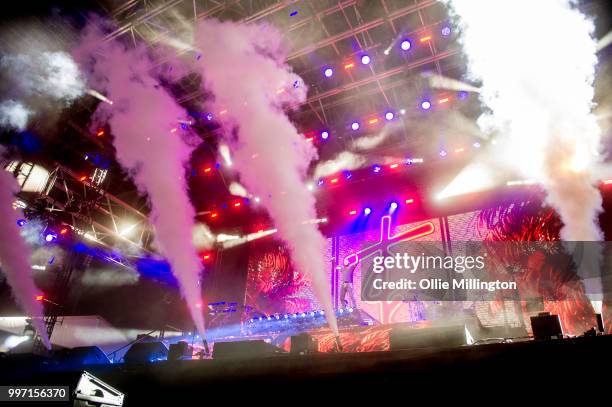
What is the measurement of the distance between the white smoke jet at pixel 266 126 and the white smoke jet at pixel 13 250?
14.8ft

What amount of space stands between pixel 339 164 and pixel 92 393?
28.2 feet

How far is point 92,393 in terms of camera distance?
3.17 meters

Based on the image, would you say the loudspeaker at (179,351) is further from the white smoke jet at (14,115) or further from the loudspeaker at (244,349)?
the white smoke jet at (14,115)

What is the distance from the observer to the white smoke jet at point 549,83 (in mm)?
7707

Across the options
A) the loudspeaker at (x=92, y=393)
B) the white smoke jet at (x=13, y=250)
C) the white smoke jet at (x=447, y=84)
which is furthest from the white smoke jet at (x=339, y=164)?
the loudspeaker at (x=92, y=393)

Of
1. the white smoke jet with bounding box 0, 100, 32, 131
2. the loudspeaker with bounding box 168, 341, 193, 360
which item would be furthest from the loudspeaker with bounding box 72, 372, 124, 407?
the white smoke jet with bounding box 0, 100, 32, 131

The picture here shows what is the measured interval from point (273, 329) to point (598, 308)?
6.59 meters

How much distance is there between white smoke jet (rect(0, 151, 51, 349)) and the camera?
724 centimetres

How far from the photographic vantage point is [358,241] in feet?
34.7

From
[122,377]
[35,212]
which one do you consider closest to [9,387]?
[122,377]

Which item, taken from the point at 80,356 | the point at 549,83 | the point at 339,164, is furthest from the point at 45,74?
the point at 549,83

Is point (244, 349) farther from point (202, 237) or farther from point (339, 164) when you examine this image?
point (202, 237)

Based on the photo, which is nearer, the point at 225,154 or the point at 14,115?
the point at 14,115

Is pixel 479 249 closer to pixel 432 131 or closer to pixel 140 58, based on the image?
pixel 432 131
